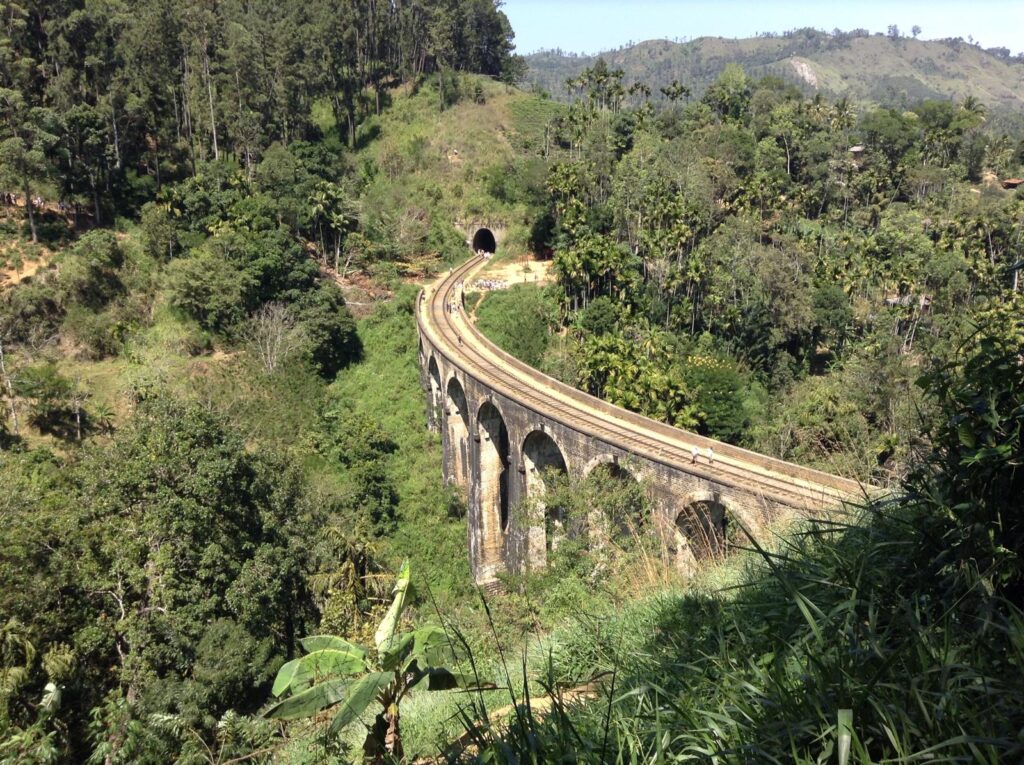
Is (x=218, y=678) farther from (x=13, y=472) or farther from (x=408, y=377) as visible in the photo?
(x=408, y=377)

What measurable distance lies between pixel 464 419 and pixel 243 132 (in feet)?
124

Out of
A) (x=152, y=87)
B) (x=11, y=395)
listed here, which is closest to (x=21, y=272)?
(x=11, y=395)

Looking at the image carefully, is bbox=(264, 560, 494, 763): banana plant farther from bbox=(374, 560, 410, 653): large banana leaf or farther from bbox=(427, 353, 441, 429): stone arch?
bbox=(427, 353, 441, 429): stone arch

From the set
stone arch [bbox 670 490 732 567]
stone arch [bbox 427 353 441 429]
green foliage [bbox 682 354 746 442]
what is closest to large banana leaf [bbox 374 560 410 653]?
stone arch [bbox 670 490 732 567]

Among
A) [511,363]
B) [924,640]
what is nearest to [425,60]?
[511,363]

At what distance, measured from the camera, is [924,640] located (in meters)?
3.80

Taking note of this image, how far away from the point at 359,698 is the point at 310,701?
1168 millimetres

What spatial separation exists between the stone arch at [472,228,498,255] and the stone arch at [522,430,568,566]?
141 ft

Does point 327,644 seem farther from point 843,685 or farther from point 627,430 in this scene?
point 627,430

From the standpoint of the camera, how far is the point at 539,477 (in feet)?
97.5

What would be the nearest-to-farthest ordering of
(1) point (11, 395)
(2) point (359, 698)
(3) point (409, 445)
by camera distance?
1. (2) point (359, 698)
2. (1) point (11, 395)
3. (3) point (409, 445)

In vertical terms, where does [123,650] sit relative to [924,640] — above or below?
below

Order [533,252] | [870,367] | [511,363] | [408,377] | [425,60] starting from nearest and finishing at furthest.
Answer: [511,363] → [870,367] → [408,377] → [533,252] → [425,60]

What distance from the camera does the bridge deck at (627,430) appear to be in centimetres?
2092
